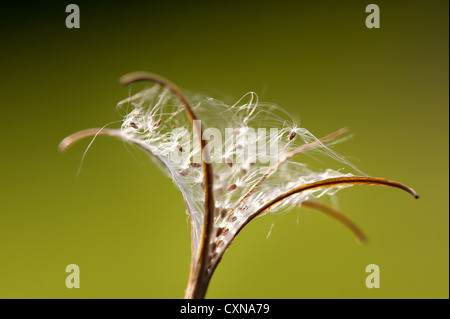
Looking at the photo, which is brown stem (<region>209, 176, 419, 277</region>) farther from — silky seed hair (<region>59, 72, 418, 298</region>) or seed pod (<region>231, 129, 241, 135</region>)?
seed pod (<region>231, 129, 241, 135</region>)

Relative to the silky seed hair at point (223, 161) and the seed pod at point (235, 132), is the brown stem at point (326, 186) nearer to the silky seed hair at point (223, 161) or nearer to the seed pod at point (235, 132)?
the silky seed hair at point (223, 161)

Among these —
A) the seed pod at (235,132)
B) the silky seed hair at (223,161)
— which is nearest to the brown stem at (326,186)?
the silky seed hair at (223,161)

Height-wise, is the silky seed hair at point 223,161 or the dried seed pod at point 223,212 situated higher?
the silky seed hair at point 223,161

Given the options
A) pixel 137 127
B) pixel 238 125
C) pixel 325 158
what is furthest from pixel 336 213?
pixel 137 127

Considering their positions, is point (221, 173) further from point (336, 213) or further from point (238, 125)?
point (336, 213)

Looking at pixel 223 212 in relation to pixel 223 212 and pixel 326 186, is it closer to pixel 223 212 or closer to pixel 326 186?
pixel 223 212

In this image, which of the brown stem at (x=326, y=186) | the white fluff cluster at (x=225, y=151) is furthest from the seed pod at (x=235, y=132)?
the brown stem at (x=326, y=186)

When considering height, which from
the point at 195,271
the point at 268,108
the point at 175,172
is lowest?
the point at 195,271

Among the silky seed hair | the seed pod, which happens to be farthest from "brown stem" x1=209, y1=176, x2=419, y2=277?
the seed pod
